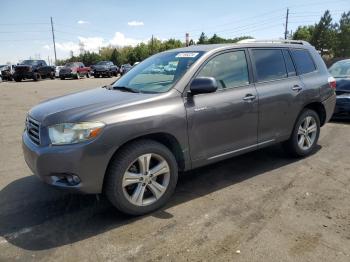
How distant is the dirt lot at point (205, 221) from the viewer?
3121mm

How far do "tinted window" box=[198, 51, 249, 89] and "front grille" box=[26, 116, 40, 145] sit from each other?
75.4 inches

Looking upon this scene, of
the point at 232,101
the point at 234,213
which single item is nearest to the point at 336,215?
the point at 234,213

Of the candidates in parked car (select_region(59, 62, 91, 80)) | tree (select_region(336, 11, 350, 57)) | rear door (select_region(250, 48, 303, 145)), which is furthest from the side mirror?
tree (select_region(336, 11, 350, 57))

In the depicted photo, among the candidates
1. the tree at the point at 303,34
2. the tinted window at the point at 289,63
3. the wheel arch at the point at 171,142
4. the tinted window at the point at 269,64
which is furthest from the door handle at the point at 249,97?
the tree at the point at 303,34

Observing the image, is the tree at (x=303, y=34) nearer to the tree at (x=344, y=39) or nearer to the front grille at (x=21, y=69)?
the tree at (x=344, y=39)

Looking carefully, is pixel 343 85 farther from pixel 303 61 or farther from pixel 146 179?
pixel 146 179

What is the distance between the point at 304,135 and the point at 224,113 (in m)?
2.00

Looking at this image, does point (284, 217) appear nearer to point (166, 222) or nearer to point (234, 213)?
point (234, 213)

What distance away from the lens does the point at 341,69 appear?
9578 millimetres

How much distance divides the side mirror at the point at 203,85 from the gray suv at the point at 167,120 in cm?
1

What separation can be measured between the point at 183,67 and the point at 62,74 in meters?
32.2

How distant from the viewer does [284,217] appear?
12.2 feet

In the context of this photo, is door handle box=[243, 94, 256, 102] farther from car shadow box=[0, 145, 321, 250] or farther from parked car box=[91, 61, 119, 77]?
parked car box=[91, 61, 119, 77]

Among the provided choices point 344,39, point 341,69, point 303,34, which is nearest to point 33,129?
point 341,69
